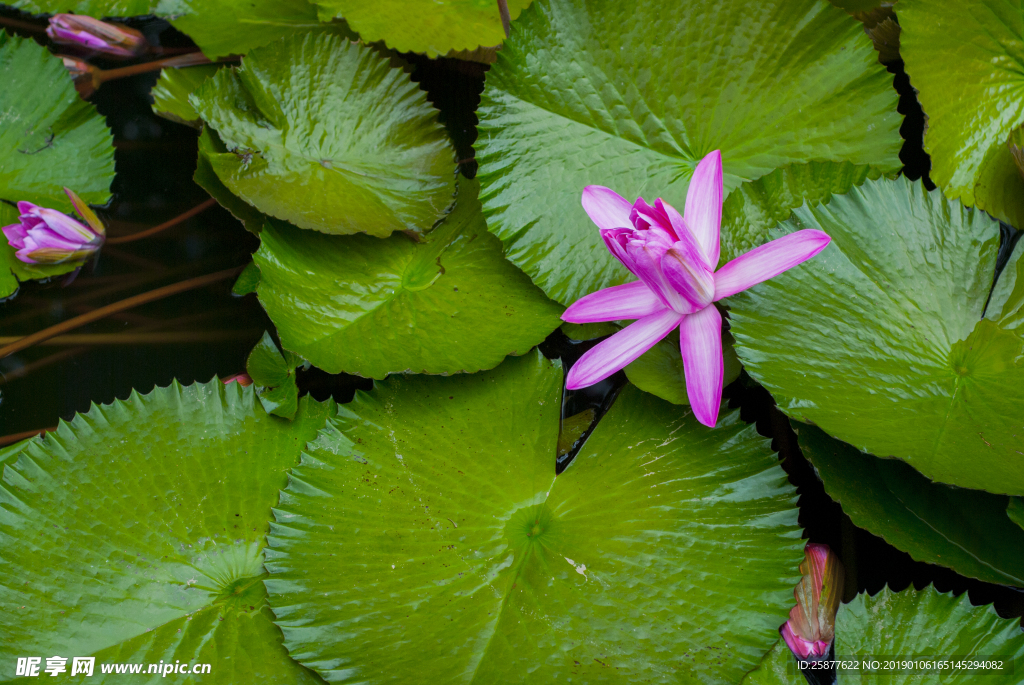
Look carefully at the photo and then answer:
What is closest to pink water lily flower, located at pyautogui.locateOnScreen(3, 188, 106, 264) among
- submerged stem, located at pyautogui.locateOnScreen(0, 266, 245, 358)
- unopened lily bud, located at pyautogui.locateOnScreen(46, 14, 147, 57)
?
submerged stem, located at pyautogui.locateOnScreen(0, 266, 245, 358)

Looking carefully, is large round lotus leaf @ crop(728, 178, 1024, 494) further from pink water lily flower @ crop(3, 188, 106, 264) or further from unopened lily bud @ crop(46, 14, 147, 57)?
unopened lily bud @ crop(46, 14, 147, 57)

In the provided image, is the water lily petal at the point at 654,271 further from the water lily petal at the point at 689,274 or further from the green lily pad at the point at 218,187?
the green lily pad at the point at 218,187

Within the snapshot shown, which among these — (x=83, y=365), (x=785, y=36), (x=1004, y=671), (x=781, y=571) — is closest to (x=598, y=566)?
(x=781, y=571)

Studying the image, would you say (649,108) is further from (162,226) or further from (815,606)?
(162,226)

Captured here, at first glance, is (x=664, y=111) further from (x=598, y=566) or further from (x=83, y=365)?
(x=83, y=365)

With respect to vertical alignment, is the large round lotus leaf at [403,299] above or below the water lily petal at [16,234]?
below

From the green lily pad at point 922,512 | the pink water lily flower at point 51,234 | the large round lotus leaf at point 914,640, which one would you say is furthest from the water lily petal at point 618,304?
the pink water lily flower at point 51,234
